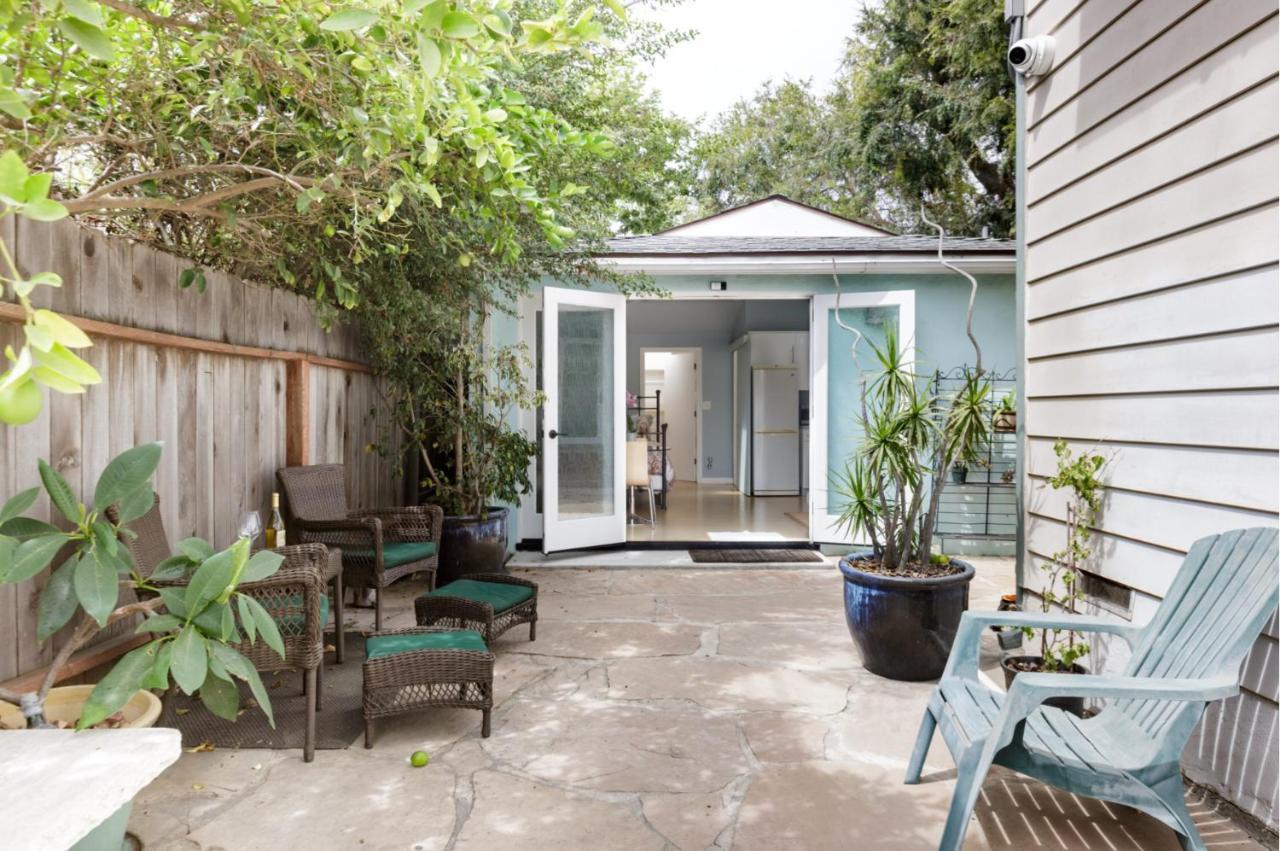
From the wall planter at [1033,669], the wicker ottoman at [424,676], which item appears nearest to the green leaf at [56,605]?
the wicker ottoman at [424,676]

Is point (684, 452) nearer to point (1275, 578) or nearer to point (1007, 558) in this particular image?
point (1007, 558)

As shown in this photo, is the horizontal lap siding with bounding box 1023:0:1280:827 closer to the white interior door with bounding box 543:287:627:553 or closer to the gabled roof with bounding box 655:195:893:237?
the white interior door with bounding box 543:287:627:553

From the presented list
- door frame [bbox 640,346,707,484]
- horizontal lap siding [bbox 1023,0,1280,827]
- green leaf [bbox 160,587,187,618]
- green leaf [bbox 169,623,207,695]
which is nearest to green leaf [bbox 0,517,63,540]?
green leaf [bbox 160,587,187,618]

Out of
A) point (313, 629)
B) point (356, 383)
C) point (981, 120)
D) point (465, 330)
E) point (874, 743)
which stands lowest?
point (874, 743)

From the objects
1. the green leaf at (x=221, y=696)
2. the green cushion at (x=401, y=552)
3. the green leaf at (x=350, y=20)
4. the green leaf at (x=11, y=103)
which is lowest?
the green cushion at (x=401, y=552)

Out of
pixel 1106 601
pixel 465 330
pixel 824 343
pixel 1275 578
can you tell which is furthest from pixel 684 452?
pixel 1275 578

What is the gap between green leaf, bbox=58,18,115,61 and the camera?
116cm

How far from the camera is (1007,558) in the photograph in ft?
20.6

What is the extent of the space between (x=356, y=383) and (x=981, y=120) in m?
10.6

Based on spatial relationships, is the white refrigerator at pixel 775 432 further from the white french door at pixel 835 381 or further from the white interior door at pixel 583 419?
the white interior door at pixel 583 419

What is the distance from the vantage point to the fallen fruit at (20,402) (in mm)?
774

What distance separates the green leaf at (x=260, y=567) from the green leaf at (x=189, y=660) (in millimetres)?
146

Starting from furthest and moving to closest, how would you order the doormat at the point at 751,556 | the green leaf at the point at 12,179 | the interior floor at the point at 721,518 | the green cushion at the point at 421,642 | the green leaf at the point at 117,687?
1. the interior floor at the point at 721,518
2. the doormat at the point at 751,556
3. the green cushion at the point at 421,642
4. the green leaf at the point at 117,687
5. the green leaf at the point at 12,179

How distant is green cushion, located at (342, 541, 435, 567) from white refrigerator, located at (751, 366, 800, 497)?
6299 mm
